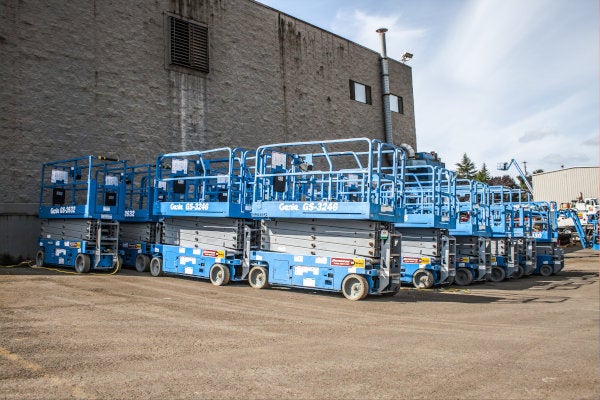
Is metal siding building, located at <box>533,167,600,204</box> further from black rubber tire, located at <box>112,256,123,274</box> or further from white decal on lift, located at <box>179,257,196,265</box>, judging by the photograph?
black rubber tire, located at <box>112,256,123,274</box>

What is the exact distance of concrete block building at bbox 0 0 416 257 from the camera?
16.8 m

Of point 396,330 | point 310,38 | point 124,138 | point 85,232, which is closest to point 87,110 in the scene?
point 124,138

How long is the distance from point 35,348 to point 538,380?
5304 mm

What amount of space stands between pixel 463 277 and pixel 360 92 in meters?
16.7

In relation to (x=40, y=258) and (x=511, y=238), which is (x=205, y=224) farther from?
(x=511, y=238)

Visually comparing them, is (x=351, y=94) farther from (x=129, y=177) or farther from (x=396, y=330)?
(x=396, y=330)

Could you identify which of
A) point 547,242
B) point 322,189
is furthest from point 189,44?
point 547,242

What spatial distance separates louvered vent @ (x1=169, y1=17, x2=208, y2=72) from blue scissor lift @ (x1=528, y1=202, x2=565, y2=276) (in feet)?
47.9

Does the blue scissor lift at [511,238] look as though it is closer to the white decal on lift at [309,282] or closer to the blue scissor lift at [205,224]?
the white decal on lift at [309,282]

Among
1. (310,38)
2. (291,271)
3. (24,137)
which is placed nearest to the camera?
(291,271)

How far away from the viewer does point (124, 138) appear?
63.5 feet

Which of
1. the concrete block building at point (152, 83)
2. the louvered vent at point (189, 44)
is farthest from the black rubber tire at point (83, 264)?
the louvered vent at point (189, 44)

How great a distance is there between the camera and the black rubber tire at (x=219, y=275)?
12633mm

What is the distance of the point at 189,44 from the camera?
21453mm
